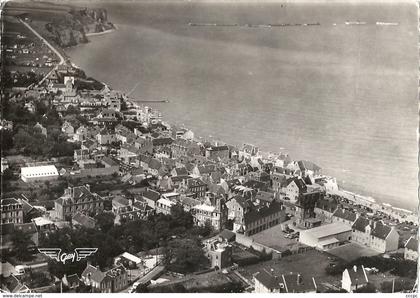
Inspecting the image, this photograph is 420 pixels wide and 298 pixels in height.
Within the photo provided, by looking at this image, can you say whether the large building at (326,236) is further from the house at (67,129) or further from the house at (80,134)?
the house at (67,129)

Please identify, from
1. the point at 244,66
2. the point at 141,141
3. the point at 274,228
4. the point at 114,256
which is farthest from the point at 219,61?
the point at 114,256

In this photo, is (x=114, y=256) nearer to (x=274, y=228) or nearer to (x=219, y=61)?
(x=274, y=228)

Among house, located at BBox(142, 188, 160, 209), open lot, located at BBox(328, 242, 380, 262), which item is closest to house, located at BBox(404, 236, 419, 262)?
open lot, located at BBox(328, 242, 380, 262)

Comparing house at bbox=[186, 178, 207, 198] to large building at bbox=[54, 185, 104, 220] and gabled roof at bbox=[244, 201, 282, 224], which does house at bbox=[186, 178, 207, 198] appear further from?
large building at bbox=[54, 185, 104, 220]

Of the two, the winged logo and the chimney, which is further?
the winged logo

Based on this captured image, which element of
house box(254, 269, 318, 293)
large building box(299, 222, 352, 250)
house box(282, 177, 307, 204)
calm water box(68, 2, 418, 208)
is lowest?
house box(254, 269, 318, 293)

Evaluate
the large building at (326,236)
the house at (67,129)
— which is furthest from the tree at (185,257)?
the house at (67,129)

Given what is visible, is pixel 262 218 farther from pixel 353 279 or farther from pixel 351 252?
pixel 353 279
